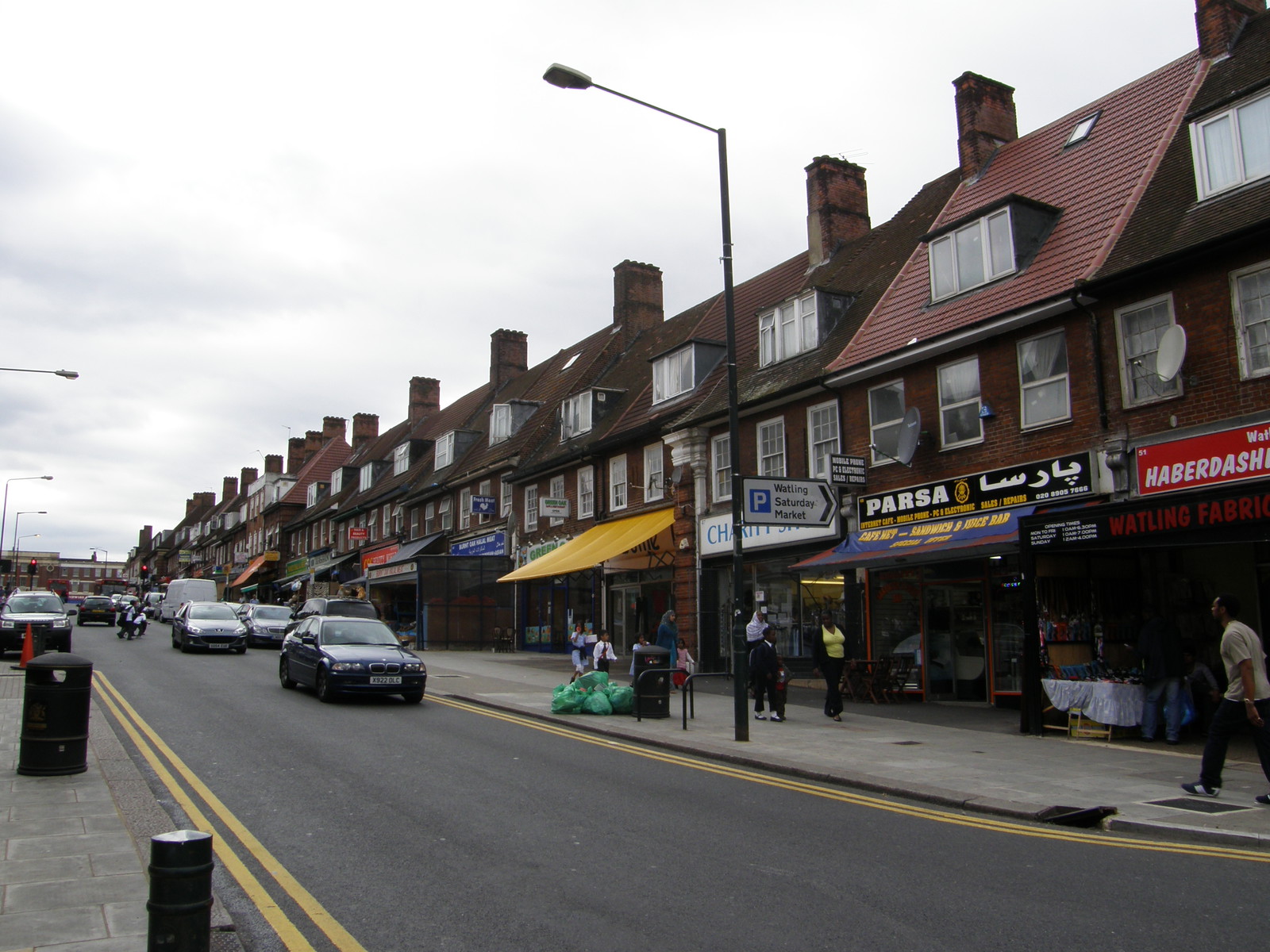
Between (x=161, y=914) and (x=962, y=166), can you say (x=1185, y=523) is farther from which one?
(x=962, y=166)

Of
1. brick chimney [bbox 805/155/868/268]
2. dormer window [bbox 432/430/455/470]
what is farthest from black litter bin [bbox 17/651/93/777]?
dormer window [bbox 432/430/455/470]

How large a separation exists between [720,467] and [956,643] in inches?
286

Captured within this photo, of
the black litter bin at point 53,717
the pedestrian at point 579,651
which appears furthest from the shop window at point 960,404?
the black litter bin at point 53,717

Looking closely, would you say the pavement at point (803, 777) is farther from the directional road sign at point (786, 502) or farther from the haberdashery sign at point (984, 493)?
the haberdashery sign at point (984, 493)

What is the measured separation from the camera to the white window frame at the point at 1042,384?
14.8m

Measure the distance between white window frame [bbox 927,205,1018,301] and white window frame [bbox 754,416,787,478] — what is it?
4409 millimetres

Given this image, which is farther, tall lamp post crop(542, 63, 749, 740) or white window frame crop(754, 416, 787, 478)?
white window frame crop(754, 416, 787, 478)

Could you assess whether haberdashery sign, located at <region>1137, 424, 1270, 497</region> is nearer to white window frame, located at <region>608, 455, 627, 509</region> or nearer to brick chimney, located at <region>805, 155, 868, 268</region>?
brick chimney, located at <region>805, 155, 868, 268</region>

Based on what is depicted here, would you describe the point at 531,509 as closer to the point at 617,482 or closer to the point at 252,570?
the point at 617,482

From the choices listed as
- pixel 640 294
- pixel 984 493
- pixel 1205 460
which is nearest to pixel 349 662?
pixel 984 493

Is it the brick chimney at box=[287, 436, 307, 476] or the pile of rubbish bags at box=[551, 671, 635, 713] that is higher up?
the brick chimney at box=[287, 436, 307, 476]

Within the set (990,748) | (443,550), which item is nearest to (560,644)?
(443,550)

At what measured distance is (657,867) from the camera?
634cm

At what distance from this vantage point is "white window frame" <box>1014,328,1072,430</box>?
14.8 meters
